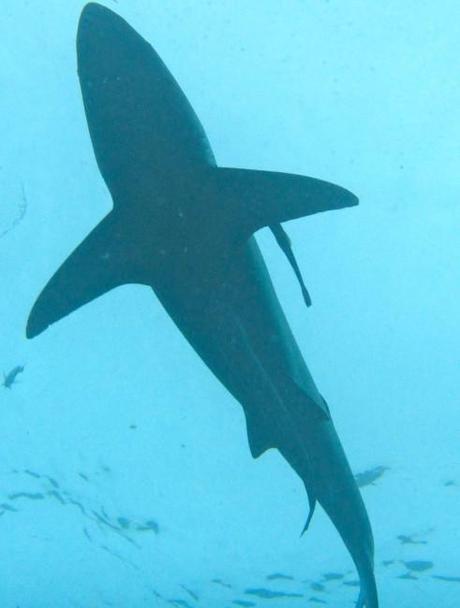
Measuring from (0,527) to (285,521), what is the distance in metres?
7.19

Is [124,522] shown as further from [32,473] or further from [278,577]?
[278,577]

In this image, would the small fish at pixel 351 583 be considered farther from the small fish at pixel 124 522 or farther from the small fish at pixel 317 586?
the small fish at pixel 124 522

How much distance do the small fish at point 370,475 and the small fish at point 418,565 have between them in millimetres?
4201

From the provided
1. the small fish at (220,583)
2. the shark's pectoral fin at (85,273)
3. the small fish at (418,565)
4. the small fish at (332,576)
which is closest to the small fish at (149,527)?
the small fish at (220,583)

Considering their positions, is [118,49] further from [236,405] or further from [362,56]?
[236,405]

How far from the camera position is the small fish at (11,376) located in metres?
10.8

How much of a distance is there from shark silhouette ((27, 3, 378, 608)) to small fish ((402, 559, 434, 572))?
12.0m

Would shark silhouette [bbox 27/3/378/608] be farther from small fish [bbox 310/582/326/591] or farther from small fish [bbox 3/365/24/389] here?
small fish [bbox 310/582/326/591]

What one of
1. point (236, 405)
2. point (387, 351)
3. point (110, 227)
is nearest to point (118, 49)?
point (110, 227)

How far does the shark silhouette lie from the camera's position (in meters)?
4.20

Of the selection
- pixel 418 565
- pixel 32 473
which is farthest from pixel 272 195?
pixel 418 565

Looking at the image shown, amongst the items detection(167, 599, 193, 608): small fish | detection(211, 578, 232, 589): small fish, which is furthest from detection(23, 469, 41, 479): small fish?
detection(167, 599, 193, 608): small fish

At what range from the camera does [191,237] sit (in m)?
4.86

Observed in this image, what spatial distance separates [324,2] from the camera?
20.3 ft
